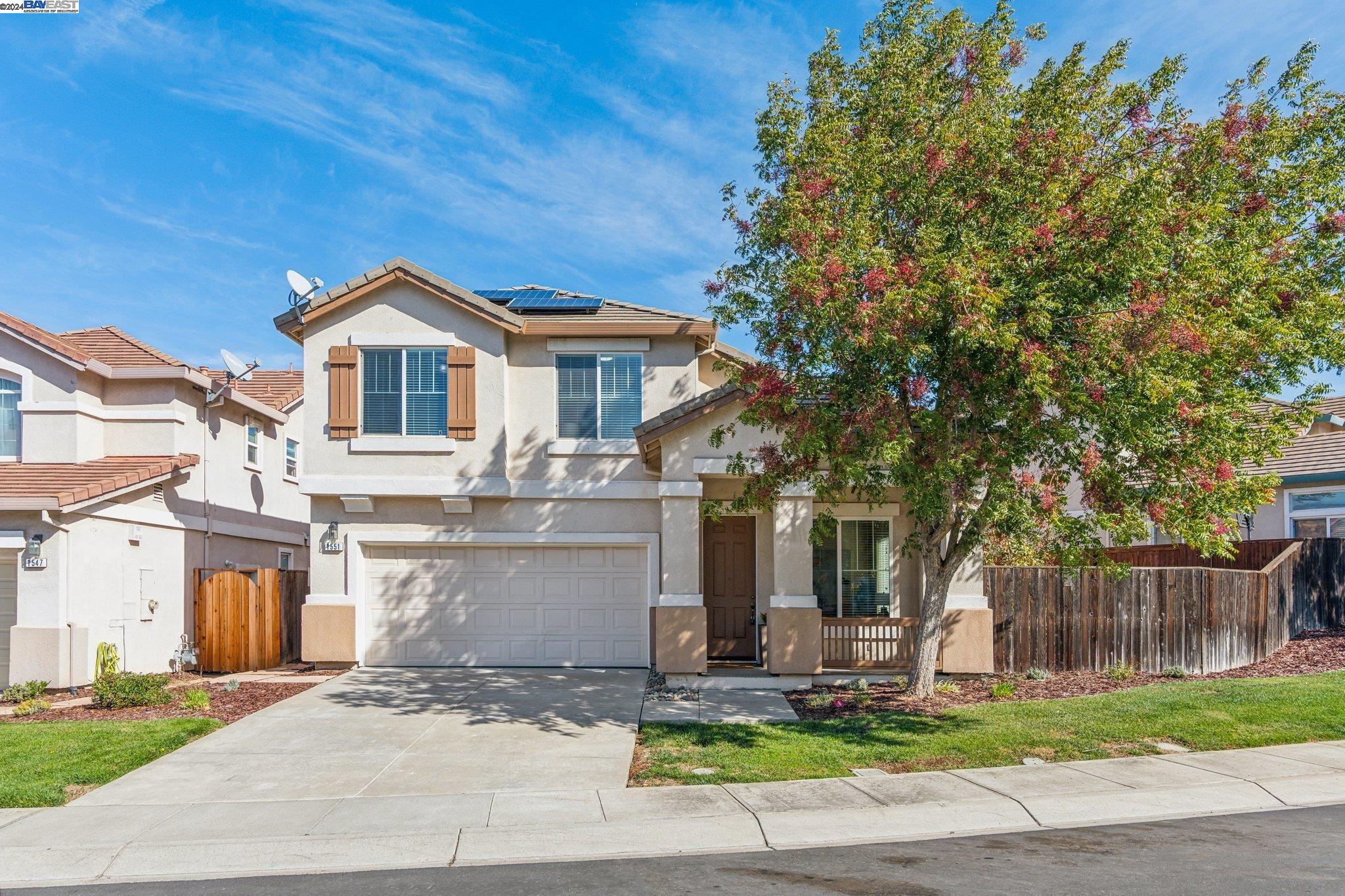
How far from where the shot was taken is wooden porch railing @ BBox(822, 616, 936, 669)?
14438 mm

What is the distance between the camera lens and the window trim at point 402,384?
15.8 metres

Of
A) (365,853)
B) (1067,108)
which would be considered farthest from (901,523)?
(365,853)

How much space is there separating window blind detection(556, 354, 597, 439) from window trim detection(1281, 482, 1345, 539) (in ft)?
48.8

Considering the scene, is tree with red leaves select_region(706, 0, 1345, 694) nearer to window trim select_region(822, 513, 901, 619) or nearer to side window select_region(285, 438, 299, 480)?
window trim select_region(822, 513, 901, 619)

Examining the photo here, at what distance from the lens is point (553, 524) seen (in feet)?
52.8

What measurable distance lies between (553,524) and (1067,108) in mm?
9877

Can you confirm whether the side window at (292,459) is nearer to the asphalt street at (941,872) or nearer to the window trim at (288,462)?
the window trim at (288,462)

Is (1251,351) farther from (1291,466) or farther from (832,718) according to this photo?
(1291,466)

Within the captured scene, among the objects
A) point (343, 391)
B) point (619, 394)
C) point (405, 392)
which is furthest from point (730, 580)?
point (343, 391)

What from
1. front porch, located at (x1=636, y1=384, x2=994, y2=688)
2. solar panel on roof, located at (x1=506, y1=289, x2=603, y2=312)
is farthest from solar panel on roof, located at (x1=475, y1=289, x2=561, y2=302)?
front porch, located at (x1=636, y1=384, x2=994, y2=688)

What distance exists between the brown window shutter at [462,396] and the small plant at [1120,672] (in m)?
10.5

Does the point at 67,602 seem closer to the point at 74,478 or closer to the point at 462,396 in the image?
the point at 74,478

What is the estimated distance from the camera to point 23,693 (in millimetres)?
13562
